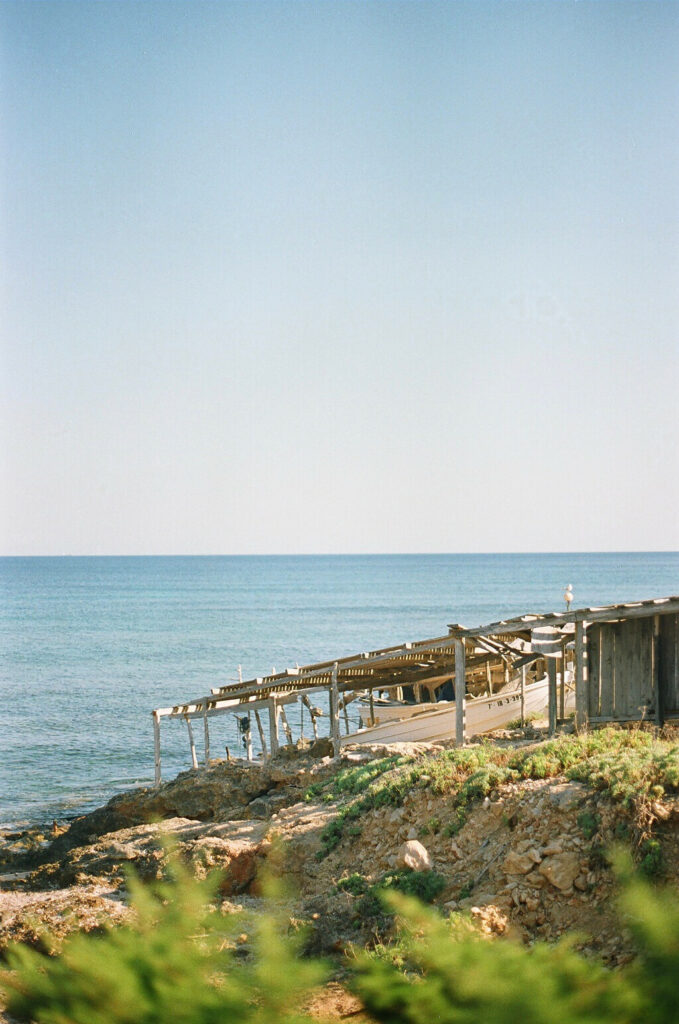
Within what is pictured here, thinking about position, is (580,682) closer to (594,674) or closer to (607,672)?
(594,674)

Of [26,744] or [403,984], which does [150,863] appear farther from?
[26,744]

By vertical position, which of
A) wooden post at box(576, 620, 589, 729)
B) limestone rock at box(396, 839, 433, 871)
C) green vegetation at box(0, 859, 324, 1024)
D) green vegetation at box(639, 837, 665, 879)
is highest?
green vegetation at box(0, 859, 324, 1024)

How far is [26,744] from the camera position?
3350 centimetres

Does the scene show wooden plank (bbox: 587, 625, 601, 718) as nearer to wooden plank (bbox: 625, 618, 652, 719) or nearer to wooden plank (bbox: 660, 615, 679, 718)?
wooden plank (bbox: 625, 618, 652, 719)

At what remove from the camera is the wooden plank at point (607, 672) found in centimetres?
1566

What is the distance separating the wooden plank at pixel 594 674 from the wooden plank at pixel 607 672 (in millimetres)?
57

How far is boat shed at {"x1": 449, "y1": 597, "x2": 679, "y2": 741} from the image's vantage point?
1510 centimetres

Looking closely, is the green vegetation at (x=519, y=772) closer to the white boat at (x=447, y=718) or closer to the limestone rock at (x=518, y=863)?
the limestone rock at (x=518, y=863)

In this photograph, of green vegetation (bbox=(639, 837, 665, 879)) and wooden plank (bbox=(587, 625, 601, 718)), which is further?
wooden plank (bbox=(587, 625, 601, 718))

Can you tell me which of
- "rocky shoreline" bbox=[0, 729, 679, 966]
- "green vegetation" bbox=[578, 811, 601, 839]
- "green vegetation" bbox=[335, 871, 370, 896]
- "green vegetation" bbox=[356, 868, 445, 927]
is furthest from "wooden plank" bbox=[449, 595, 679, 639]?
"green vegetation" bbox=[335, 871, 370, 896]

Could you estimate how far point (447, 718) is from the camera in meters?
21.1

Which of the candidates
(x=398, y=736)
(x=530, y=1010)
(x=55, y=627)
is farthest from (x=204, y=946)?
(x=55, y=627)

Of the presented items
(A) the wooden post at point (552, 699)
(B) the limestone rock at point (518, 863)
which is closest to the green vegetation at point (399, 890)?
(B) the limestone rock at point (518, 863)

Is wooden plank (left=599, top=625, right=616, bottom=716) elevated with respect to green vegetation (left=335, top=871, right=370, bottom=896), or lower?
elevated
